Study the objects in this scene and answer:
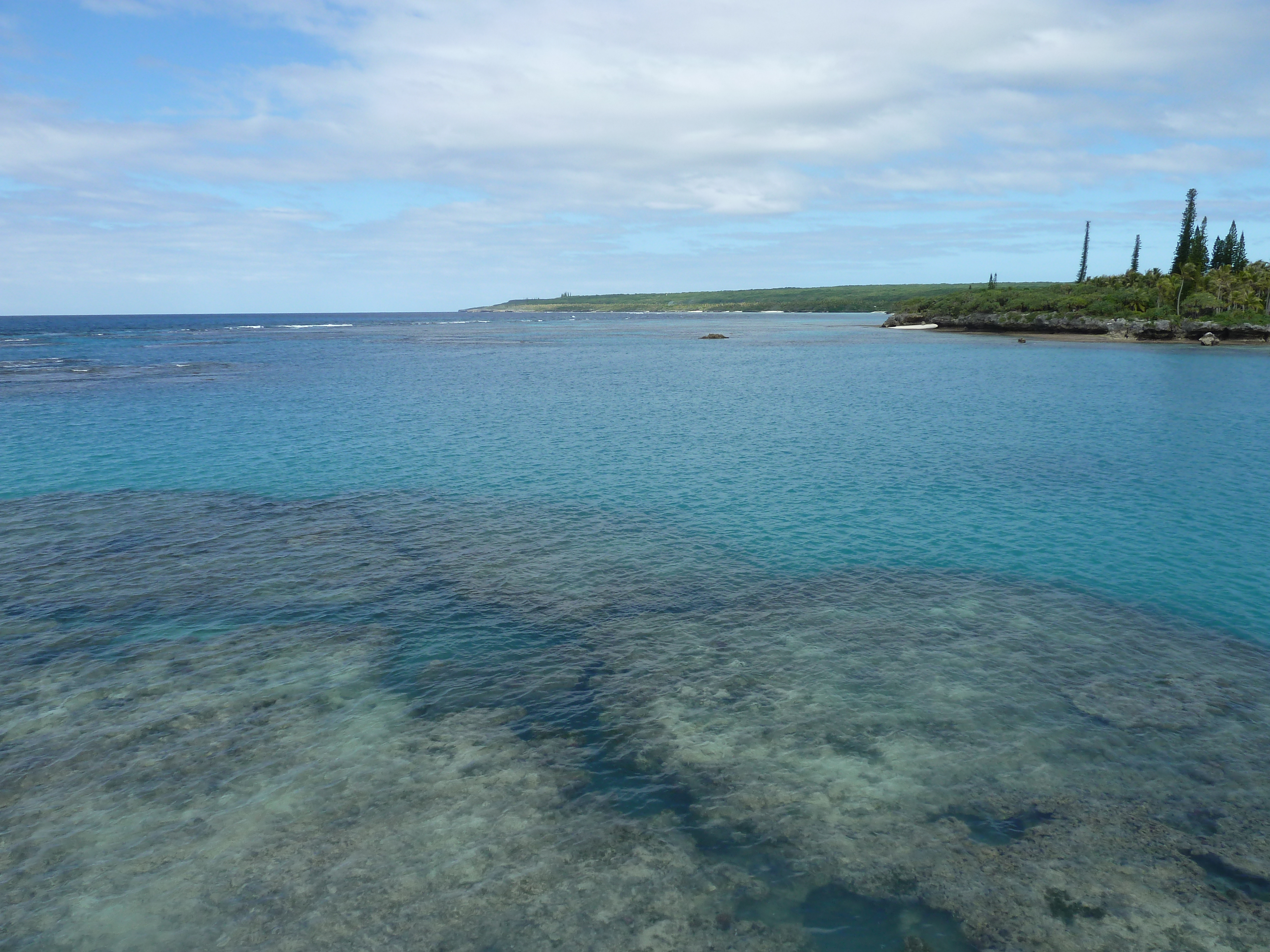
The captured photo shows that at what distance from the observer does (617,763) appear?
15.1 m

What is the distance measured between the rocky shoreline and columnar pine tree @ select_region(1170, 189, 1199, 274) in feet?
87.1

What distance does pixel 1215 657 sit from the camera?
1959cm

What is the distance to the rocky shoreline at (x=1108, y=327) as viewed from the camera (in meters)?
128

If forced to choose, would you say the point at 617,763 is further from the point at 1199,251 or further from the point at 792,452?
the point at 1199,251

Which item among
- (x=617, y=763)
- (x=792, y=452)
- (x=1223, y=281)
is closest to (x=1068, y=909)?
(x=617, y=763)

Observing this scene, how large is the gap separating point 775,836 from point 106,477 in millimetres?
37758

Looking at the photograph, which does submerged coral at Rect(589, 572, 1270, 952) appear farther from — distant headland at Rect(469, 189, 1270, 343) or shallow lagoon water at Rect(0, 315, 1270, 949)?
distant headland at Rect(469, 189, 1270, 343)

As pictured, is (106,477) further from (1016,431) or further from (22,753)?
(1016,431)

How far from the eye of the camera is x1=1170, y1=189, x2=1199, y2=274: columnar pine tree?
154625 mm

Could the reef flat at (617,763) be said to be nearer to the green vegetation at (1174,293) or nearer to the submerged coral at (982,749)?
the submerged coral at (982,749)

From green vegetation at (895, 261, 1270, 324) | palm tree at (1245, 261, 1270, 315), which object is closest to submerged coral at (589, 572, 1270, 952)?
green vegetation at (895, 261, 1270, 324)

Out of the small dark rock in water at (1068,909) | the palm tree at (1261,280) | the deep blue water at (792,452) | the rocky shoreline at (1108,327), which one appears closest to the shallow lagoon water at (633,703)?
the small dark rock in water at (1068,909)

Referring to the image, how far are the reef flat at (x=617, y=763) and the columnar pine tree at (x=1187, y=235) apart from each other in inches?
6857

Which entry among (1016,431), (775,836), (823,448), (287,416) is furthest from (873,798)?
(287,416)
